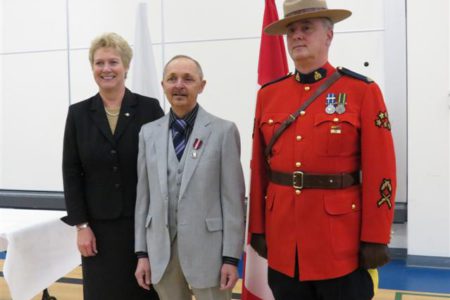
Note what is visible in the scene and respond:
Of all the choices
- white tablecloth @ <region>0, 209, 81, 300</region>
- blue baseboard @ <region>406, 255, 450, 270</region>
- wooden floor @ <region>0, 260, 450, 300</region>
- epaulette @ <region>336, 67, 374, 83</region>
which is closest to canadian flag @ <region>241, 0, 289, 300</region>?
epaulette @ <region>336, 67, 374, 83</region>

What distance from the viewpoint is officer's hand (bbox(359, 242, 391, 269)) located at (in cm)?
140

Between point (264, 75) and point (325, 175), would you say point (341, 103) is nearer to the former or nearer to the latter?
point (325, 175)

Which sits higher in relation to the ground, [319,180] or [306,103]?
[306,103]

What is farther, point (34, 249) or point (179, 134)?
point (34, 249)

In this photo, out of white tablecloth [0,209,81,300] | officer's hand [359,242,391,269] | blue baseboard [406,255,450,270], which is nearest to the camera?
officer's hand [359,242,391,269]

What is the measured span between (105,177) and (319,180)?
2.85 ft

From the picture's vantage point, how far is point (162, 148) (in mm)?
1655

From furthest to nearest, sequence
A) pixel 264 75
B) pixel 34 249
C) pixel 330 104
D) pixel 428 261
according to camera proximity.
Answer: pixel 428 261 → pixel 34 249 → pixel 264 75 → pixel 330 104

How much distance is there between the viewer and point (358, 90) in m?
1.48

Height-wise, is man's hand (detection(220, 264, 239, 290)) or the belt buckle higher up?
the belt buckle

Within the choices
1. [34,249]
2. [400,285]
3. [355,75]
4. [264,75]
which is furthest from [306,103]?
[400,285]

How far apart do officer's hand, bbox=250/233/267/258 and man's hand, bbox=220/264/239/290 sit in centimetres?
11

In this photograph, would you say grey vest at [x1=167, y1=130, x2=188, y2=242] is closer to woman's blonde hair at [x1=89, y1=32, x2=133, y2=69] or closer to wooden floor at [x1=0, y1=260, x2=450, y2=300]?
woman's blonde hair at [x1=89, y1=32, x2=133, y2=69]

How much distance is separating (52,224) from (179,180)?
137 centimetres
